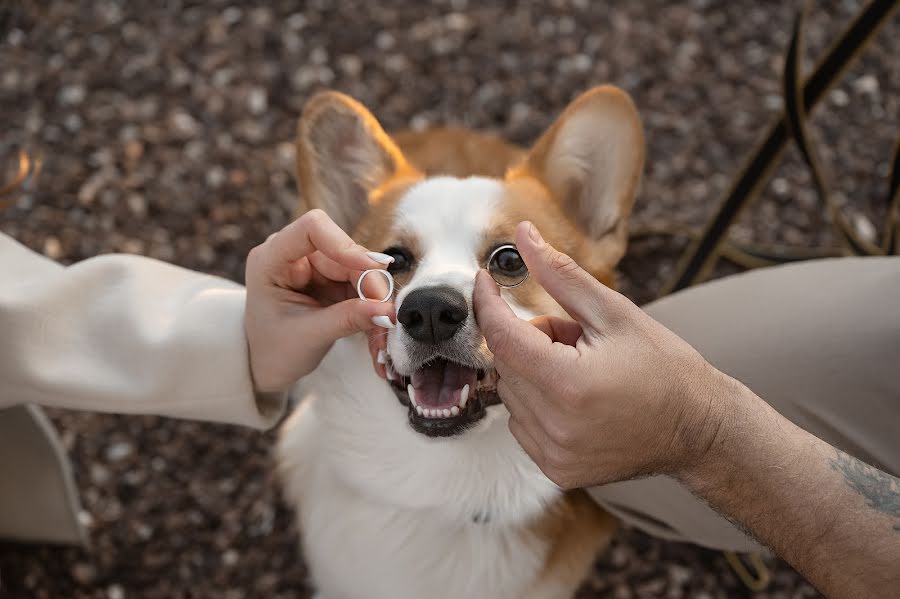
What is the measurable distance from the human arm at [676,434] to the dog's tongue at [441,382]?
16 cm

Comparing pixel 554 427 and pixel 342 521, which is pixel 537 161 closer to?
pixel 554 427

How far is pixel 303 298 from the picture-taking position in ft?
4.50

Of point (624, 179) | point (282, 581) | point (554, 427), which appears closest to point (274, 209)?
point (282, 581)

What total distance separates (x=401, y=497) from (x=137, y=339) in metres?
0.59

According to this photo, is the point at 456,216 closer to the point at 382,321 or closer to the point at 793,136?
the point at 382,321

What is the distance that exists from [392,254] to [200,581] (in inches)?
49.1

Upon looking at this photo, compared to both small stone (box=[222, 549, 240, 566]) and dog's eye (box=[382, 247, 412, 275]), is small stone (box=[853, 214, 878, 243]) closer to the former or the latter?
dog's eye (box=[382, 247, 412, 275])

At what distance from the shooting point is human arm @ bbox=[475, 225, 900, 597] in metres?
1.11

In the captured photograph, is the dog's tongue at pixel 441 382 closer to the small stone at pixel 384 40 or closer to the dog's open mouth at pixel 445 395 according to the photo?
the dog's open mouth at pixel 445 395

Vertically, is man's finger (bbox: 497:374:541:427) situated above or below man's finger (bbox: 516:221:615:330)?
below

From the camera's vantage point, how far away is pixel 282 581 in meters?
2.24

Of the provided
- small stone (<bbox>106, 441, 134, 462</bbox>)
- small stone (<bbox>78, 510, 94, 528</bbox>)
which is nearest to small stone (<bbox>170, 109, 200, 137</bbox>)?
small stone (<bbox>106, 441, 134, 462</bbox>)

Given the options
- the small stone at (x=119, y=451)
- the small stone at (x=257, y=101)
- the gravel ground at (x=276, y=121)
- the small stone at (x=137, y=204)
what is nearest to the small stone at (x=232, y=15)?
the gravel ground at (x=276, y=121)

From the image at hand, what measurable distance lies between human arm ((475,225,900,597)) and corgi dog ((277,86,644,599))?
0.17m
